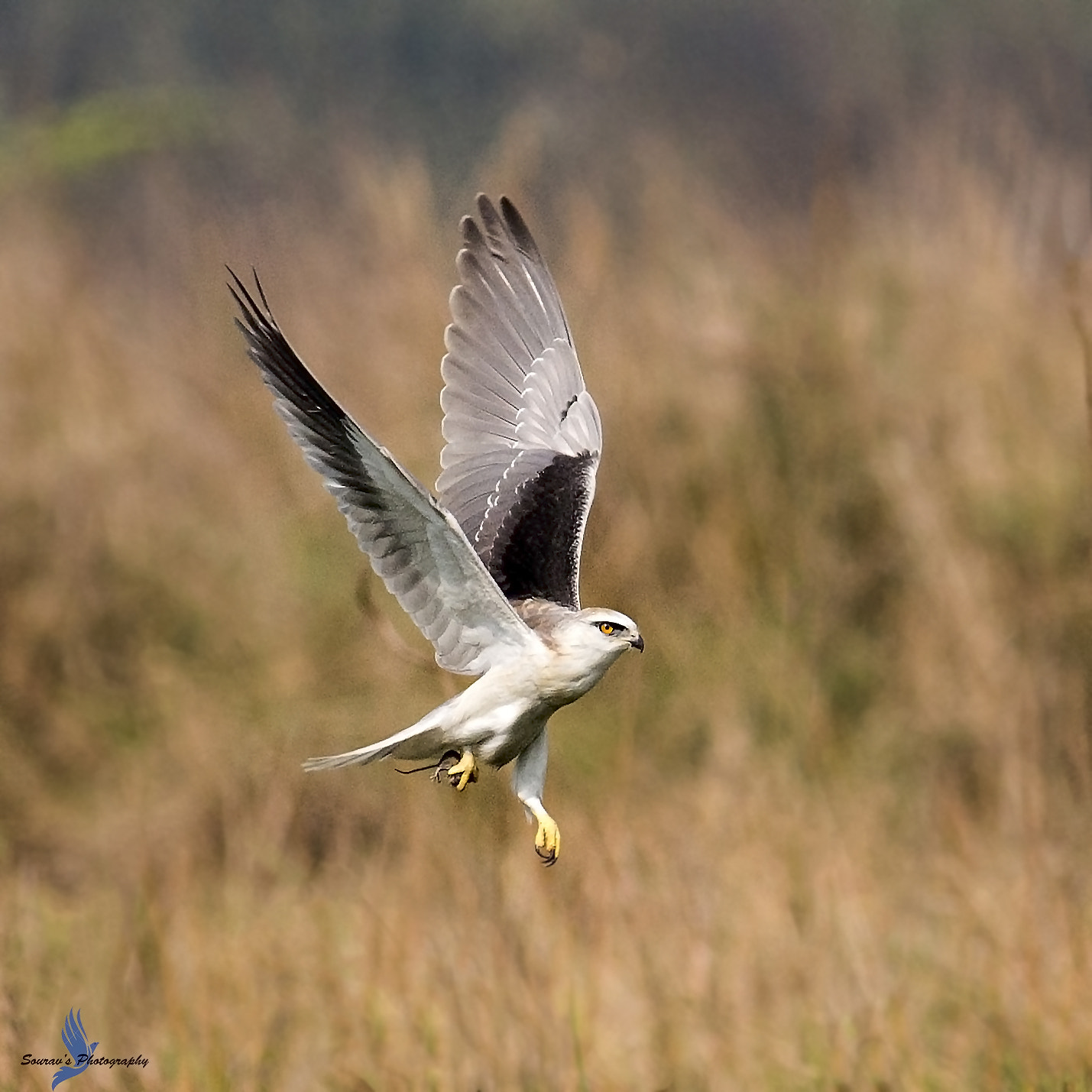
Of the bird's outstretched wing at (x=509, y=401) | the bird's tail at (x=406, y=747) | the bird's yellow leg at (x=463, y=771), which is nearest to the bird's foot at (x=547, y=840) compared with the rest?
the bird's yellow leg at (x=463, y=771)

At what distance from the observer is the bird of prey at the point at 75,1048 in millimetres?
5133

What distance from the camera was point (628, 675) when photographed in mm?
7508

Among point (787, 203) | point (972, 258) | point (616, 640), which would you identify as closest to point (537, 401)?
point (616, 640)

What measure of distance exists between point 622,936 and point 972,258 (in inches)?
176

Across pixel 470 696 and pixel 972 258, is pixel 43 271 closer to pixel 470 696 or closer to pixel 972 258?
pixel 972 258

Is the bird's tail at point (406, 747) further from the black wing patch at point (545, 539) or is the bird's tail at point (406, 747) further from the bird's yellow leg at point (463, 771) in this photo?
the black wing patch at point (545, 539)

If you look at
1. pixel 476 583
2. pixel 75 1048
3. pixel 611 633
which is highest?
pixel 476 583

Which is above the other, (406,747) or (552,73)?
(552,73)

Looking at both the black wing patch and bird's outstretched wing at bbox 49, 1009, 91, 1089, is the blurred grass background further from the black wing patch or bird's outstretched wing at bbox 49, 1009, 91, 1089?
the black wing patch

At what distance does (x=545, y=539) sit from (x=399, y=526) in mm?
568

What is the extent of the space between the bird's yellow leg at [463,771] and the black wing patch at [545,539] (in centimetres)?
54

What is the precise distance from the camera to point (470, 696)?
2.85m

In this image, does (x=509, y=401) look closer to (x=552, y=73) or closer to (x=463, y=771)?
(x=463, y=771)

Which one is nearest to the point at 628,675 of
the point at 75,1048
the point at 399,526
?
the point at 75,1048
